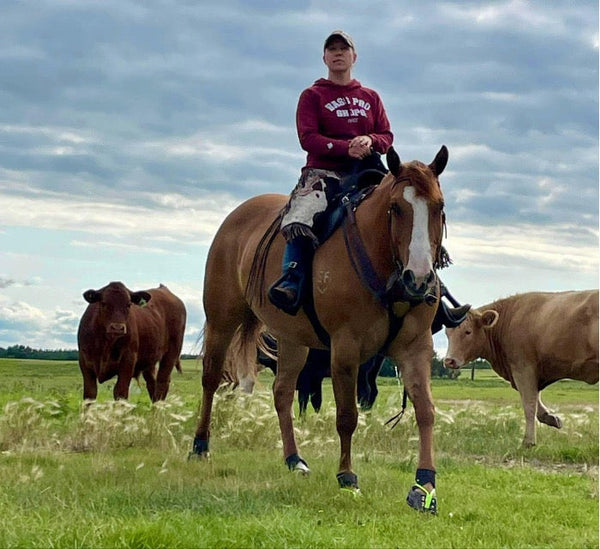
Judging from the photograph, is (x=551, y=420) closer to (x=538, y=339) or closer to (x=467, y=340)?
(x=538, y=339)

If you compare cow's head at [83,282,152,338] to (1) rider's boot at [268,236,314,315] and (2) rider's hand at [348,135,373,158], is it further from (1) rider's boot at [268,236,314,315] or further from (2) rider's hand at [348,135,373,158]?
(2) rider's hand at [348,135,373,158]

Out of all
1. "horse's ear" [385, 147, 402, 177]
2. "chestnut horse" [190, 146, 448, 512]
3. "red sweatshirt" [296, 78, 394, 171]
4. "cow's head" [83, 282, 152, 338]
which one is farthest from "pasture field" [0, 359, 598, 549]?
"red sweatshirt" [296, 78, 394, 171]

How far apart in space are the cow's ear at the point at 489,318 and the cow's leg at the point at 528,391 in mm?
717

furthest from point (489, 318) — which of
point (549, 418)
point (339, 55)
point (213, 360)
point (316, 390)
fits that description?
point (339, 55)

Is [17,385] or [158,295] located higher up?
[158,295]

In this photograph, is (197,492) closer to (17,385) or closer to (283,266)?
(283,266)

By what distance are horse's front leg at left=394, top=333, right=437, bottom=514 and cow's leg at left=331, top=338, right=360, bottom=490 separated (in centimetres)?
39


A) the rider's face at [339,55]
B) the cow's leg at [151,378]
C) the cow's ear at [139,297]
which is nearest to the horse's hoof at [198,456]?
the rider's face at [339,55]

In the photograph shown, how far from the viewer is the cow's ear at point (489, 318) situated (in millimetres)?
12408

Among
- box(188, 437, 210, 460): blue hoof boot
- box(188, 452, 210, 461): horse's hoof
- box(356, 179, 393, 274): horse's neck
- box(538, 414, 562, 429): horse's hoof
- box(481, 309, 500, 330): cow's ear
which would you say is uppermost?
box(356, 179, 393, 274): horse's neck

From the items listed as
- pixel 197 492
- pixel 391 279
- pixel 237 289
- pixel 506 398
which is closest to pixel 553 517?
pixel 391 279

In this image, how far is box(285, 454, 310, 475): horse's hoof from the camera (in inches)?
290

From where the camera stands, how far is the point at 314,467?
7.72m

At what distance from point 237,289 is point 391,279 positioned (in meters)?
3.02
